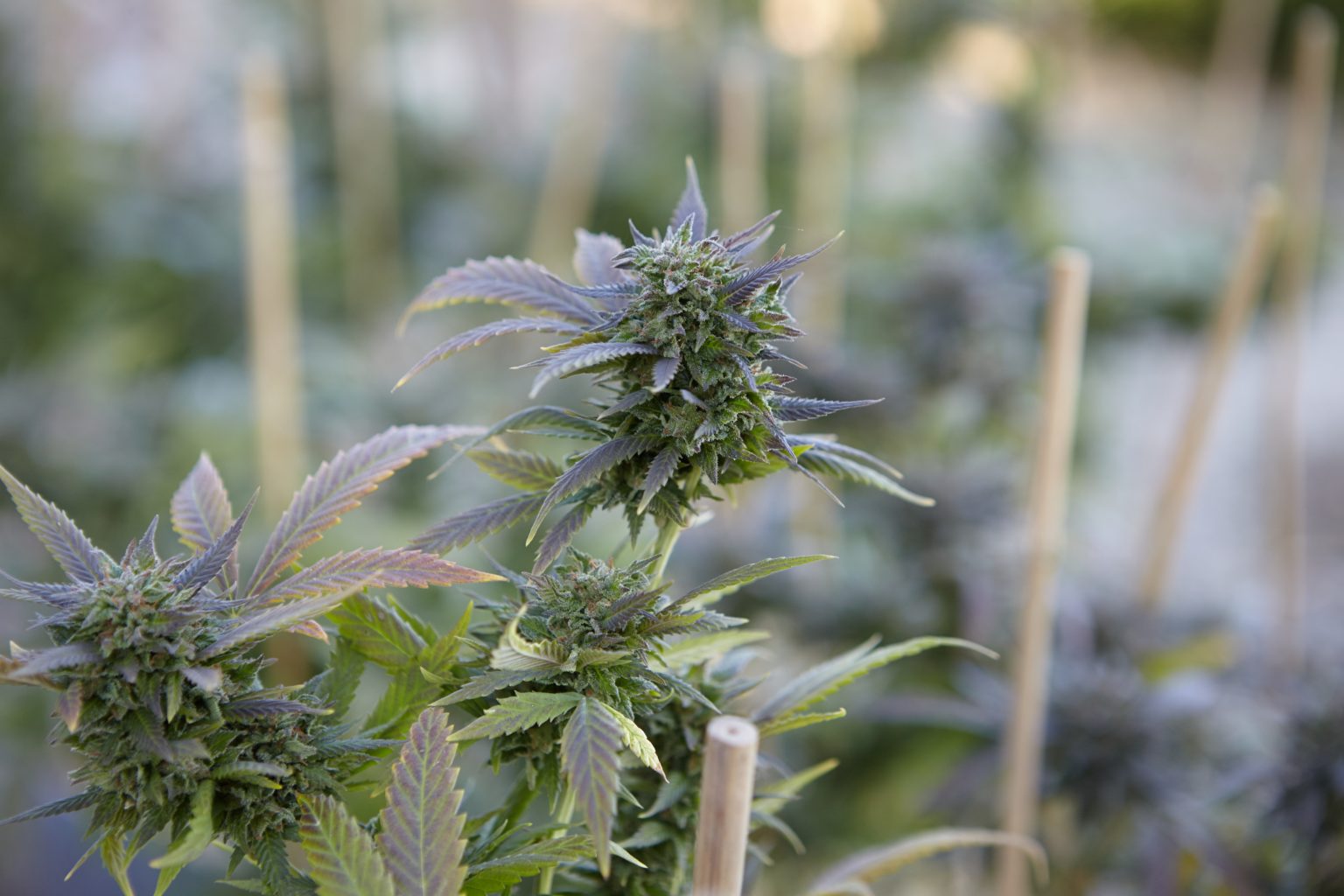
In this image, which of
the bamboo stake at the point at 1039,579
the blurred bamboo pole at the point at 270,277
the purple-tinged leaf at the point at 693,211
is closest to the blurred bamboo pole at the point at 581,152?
the blurred bamboo pole at the point at 270,277

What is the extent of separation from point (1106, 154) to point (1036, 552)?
3.92 meters

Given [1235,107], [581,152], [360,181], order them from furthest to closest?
[1235,107] < [581,152] < [360,181]

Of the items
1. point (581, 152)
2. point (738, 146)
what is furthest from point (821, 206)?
point (581, 152)

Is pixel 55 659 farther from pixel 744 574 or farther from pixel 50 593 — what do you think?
pixel 744 574

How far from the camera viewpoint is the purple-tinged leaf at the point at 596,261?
0.40m

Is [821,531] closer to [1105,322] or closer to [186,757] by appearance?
[186,757]

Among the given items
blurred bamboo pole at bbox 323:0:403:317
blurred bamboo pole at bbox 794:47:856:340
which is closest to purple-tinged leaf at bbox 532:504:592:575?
blurred bamboo pole at bbox 794:47:856:340

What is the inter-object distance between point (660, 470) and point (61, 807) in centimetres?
23

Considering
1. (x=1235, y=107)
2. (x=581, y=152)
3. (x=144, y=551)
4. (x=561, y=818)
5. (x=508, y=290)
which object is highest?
(x=1235, y=107)

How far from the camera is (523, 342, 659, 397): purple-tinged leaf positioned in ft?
1.02

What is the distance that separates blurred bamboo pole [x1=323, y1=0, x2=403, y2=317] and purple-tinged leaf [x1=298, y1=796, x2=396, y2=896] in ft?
6.98

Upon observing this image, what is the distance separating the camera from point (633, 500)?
1.21 feet

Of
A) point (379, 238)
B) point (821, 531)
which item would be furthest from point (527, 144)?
point (821, 531)

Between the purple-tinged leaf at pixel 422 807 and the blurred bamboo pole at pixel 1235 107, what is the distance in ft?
9.24
